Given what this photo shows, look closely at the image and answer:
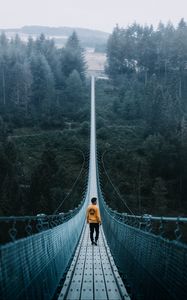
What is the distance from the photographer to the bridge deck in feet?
25.5

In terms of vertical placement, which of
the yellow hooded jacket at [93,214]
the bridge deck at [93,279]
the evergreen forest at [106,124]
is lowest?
the bridge deck at [93,279]

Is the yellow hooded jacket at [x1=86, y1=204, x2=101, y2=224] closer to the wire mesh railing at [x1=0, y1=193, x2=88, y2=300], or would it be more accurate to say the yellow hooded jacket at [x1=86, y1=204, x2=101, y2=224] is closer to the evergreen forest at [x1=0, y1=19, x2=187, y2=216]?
the wire mesh railing at [x1=0, y1=193, x2=88, y2=300]

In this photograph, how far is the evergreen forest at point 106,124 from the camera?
54562 millimetres

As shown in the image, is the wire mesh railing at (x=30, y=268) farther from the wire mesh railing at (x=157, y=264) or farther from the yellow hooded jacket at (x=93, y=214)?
the yellow hooded jacket at (x=93, y=214)

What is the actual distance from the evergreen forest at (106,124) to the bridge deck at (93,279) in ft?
114

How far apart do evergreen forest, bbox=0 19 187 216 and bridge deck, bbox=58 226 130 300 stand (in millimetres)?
34806

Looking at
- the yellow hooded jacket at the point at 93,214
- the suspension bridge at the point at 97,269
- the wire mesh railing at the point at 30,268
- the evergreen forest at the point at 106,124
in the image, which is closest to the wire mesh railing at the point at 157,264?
the suspension bridge at the point at 97,269

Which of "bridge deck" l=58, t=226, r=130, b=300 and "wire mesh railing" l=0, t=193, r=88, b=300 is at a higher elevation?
"wire mesh railing" l=0, t=193, r=88, b=300

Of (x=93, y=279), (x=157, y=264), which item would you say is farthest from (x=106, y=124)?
(x=157, y=264)

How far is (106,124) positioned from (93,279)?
73.6m

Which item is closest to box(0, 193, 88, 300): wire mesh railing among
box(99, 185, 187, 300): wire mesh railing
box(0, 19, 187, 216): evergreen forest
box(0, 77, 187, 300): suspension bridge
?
box(0, 77, 187, 300): suspension bridge

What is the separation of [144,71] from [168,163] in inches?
1632

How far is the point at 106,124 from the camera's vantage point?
82.7 meters

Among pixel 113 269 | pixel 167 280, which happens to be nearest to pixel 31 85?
pixel 113 269
